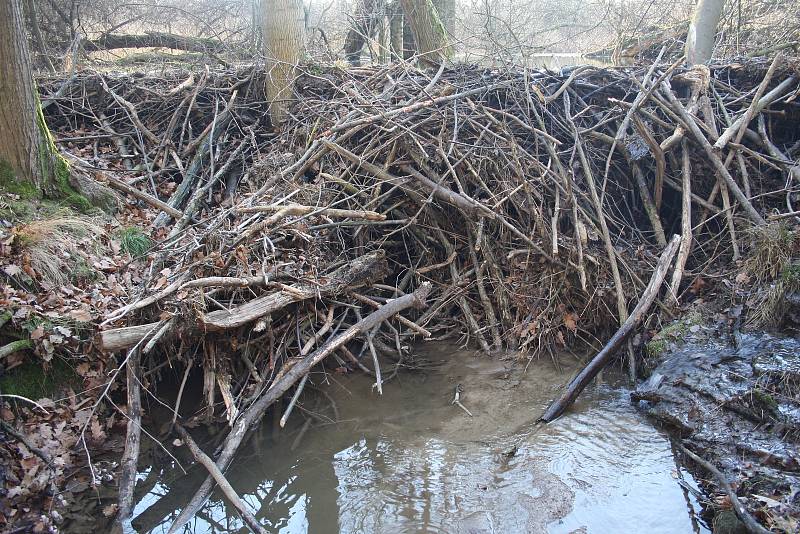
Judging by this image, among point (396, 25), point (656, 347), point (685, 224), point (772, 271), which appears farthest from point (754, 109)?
point (396, 25)

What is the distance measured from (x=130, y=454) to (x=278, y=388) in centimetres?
112

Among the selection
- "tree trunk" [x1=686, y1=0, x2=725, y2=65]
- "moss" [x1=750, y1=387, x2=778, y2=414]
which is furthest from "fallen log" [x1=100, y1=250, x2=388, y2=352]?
"tree trunk" [x1=686, y1=0, x2=725, y2=65]

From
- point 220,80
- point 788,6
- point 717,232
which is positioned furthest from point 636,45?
point 220,80

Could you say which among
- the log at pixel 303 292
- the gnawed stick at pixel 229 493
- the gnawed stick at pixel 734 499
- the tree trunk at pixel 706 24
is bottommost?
the gnawed stick at pixel 229 493

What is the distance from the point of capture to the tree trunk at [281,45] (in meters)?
7.72

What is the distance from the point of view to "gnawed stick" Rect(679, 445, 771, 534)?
318cm

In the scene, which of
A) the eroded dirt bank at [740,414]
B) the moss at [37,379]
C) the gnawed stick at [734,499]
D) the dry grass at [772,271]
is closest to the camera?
the gnawed stick at [734,499]

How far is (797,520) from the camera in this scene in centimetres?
327

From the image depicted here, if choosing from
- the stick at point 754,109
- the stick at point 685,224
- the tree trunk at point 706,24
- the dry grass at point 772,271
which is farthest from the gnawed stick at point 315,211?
the tree trunk at point 706,24

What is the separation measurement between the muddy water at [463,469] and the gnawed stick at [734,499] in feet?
0.56

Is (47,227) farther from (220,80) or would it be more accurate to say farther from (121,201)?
(220,80)

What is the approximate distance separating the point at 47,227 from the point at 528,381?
4.47m

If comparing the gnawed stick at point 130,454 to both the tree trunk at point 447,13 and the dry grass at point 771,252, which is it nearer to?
the dry grass at point 771,252

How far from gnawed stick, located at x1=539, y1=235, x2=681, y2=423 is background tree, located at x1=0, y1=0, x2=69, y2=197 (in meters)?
5.22
